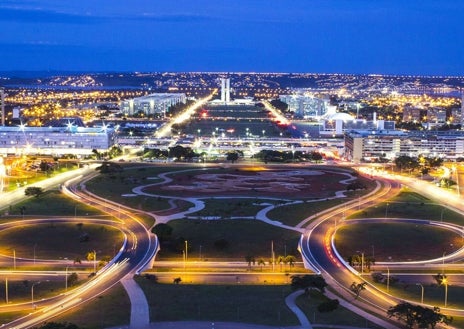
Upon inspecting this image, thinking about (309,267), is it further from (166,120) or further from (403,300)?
(166,120)

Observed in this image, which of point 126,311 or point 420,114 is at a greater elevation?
point 420,114

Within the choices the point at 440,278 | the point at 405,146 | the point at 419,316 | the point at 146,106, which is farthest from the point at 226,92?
the point at 419,316

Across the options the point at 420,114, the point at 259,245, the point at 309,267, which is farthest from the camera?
the point at 420,114

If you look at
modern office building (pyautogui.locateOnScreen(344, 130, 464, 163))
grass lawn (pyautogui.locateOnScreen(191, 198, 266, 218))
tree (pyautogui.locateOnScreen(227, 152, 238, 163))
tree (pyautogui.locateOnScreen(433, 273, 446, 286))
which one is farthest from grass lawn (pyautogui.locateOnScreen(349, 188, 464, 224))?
modern office building (pyautogui.locateOnScreen(344, 130, 464, 163))

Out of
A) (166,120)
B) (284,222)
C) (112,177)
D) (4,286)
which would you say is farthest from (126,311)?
(166,120)

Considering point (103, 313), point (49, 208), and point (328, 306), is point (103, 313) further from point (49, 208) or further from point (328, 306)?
point (49, 208)

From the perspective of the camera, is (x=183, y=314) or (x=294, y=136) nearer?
(x=183, y=314)
